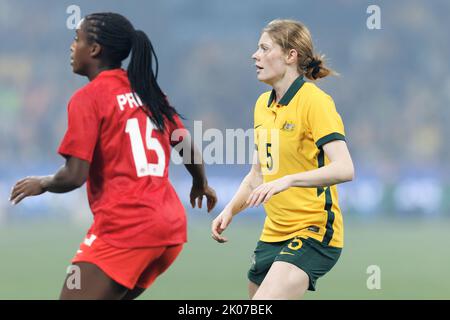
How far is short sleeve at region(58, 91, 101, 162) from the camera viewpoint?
509cm

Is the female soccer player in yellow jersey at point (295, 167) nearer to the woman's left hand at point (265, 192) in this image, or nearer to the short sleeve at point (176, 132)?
the woman's left hand at point (265, 192)

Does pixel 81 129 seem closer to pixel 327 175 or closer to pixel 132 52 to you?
pixel 132 52

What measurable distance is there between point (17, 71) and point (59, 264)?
22.8 metres

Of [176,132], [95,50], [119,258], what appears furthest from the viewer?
[176,132]

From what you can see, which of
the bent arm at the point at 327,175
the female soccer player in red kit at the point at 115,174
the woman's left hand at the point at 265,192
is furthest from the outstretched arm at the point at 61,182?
the bent arm at the point at 327,175

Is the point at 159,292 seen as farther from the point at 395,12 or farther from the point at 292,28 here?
the point at 395,12

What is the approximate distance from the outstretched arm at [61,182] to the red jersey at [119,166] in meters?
0.05

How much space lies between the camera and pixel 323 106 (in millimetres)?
5941

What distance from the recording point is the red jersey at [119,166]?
512cm

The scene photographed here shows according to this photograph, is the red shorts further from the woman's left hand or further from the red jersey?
the woman's left hand

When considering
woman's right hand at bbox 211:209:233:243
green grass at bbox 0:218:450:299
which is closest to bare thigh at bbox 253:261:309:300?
woman's right hand at bbox 211:209:233:243

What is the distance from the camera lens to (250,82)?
120ft

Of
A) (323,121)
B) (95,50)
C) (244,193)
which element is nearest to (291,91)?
(323,121)

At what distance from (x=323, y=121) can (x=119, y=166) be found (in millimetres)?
1356
